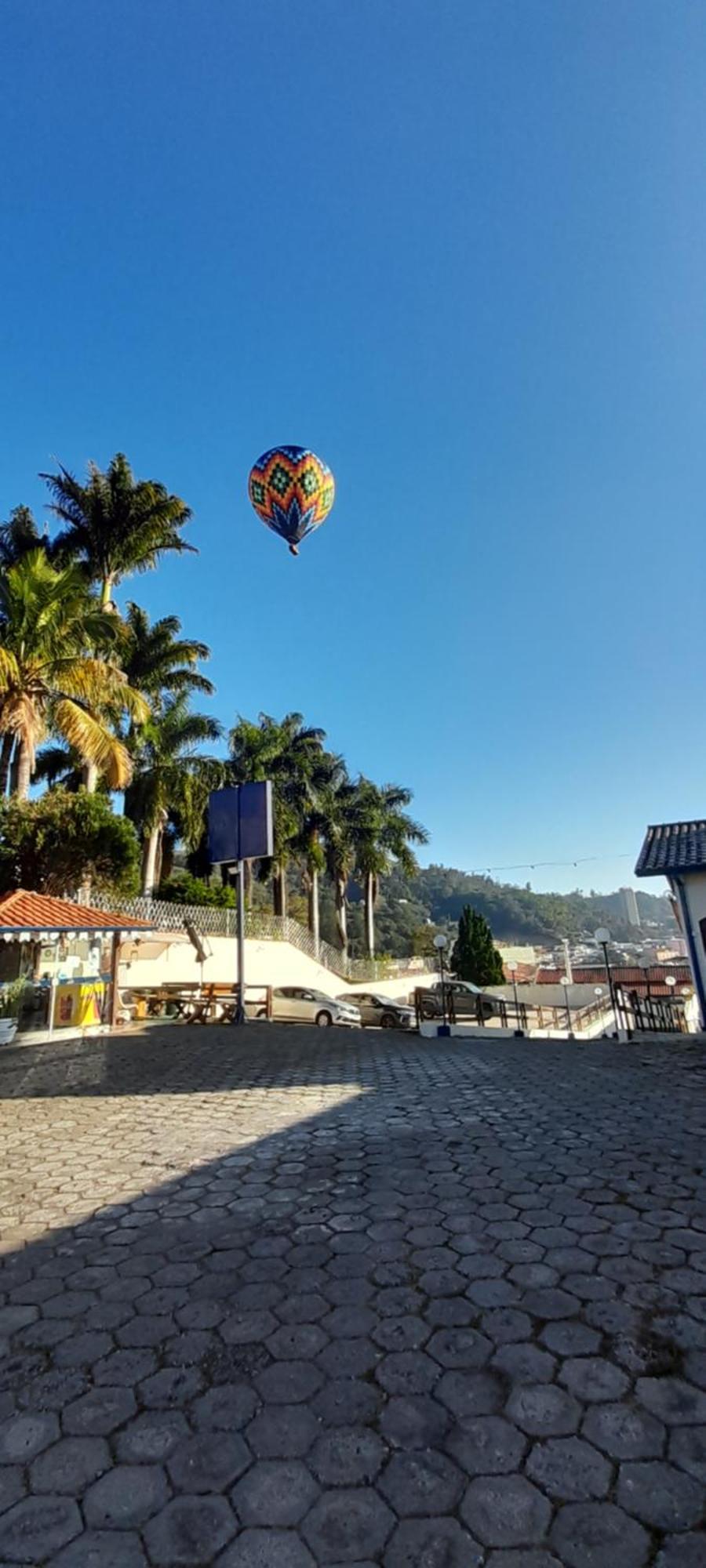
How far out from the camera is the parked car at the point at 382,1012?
68.3 ft

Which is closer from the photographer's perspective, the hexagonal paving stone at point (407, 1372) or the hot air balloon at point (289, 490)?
the hexagonal paving stone at point (407, 1372)

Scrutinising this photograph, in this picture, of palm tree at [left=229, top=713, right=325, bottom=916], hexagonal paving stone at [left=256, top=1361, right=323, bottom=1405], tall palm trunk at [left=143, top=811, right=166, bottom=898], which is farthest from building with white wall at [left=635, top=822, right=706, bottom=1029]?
palm tree at [left=229, top=713, right=325, bottom=916]

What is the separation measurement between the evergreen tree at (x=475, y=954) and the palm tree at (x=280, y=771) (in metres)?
10.3

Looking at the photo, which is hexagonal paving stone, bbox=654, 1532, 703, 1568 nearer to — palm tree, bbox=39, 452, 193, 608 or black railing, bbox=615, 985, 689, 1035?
black railing, bbox=615, 985, 689, 1035

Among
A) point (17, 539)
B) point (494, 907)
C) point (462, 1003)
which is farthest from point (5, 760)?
point (494, 907)

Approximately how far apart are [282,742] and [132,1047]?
24.0 m

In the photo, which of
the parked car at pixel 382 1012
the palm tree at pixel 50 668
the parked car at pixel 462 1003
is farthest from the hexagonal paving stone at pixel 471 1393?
the parked car at pixel 382 1012

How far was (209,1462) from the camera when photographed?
210 cm

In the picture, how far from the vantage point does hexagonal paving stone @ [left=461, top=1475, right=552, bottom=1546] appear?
1.78 metres

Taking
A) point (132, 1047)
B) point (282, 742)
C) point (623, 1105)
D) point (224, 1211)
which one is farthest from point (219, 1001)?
point (282, 742)

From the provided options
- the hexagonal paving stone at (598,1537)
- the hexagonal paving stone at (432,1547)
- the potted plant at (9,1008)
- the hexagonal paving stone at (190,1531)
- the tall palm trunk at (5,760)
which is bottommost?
the hexagonal paving stone at (598,1537)

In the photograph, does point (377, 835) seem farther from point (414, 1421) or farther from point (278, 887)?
point (414, 1421)

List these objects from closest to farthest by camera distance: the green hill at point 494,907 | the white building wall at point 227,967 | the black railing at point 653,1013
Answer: the black railing at point 653,1013 < the white building wall at point 227,967 < the green hill at point 494,907

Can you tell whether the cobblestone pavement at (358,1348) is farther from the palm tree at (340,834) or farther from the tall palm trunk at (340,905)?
the tall palm trunk at (340,905)
